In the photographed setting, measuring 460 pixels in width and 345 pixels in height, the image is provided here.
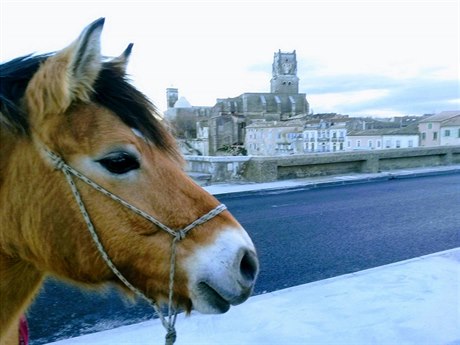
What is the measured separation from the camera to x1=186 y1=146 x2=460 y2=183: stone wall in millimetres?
13312

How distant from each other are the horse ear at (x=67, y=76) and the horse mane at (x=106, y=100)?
0.06 meters

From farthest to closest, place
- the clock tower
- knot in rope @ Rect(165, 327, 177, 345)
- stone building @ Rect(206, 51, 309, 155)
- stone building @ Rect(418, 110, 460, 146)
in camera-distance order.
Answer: the clock tower → stone building @ Rect(206, 51, 309, 155) → stone building @ Rect(418, 110, 460, 146) → knot in rope @ Rect(165, 327, 177, 345)

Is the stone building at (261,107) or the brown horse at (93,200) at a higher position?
the stone building at (261,107)

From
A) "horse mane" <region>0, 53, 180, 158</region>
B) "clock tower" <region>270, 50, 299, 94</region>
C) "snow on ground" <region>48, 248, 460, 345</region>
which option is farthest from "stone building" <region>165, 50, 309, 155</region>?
"horse mane" <region>0, 53, 180, 158</region>

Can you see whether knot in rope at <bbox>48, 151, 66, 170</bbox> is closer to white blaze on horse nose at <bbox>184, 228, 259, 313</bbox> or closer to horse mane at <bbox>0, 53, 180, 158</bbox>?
horse mane at <bbox>0, 53, 180, 158</bbox>

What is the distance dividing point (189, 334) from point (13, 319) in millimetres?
2172

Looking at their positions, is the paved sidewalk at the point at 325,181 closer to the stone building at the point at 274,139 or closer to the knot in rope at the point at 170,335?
the knot in rope at the point at 170,335

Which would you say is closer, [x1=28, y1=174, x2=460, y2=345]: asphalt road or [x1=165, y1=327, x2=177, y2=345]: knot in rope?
[x1=165, y1=327, x2=177, y2=345]: knot in rope

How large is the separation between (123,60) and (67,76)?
1.17 feet

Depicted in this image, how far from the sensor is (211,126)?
238 feet

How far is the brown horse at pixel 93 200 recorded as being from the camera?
4.30 feet

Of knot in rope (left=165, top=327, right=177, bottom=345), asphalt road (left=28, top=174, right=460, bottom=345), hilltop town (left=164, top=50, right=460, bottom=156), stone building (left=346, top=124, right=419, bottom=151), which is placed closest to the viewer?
knot in rope (left=165, top=327, right=177, bottom=345)

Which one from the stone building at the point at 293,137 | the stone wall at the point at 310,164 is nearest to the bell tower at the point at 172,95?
the stone building at the point at 293,137

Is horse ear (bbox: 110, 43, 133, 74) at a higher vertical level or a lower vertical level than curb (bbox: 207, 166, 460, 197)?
higher
